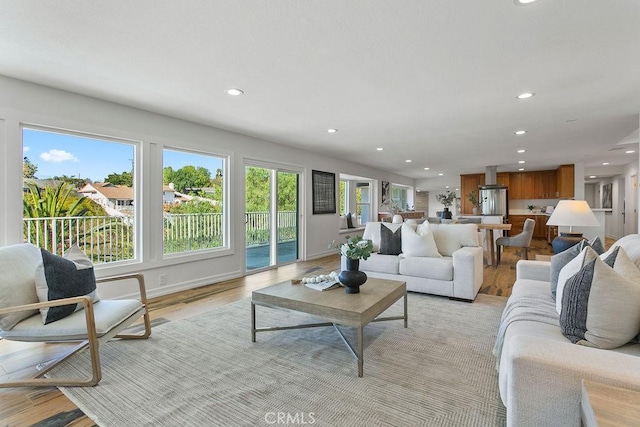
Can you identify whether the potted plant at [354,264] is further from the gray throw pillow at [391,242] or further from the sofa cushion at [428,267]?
the gray throw pillow at [391,242]

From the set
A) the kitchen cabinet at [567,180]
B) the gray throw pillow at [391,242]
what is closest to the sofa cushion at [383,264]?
the gray throw pillow at [391,242]

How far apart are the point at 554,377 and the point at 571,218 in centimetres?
312

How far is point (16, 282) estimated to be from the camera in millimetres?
2074

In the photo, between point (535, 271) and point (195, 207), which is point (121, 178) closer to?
point (195, 207)

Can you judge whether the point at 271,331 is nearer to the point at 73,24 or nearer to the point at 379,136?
the point at 73,24

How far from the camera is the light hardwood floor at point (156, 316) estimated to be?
1695 millimetres

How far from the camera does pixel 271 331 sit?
277 cm

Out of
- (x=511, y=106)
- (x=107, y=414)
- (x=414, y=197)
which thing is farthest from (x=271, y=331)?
(x=414, y=197)

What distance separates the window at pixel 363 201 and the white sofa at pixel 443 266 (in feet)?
15.4

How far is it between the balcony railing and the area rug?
1381 millimetres

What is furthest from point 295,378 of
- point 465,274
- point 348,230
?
point 348,230

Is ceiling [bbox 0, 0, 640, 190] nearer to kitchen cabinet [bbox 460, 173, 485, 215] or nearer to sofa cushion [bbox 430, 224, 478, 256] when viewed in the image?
sofa cushion [bbox 430, 224, 478, 256]

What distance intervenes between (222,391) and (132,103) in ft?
10.5

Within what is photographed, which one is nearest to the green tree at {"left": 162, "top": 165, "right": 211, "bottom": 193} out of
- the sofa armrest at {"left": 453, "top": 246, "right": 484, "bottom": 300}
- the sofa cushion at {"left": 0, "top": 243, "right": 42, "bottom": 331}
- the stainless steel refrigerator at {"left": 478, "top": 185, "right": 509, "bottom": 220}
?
the sofa cushion at {"left": 0, "top": 243, "right": 42, "bottom": 331}
